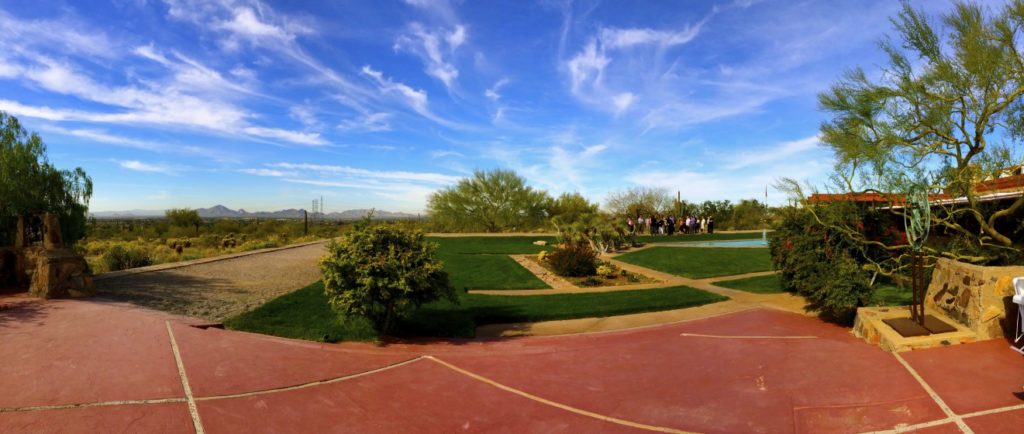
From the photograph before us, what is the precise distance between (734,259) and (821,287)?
1121cm

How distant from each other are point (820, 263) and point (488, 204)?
116 ft

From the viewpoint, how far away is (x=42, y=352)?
6430 mm

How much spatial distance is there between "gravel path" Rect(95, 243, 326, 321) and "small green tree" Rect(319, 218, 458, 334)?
111 inches

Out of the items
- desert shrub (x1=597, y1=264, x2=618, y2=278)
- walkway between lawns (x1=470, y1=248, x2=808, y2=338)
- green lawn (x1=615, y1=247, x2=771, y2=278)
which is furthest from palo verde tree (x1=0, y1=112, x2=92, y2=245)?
green lawn (x1=615, y1=247, x2=771, y2=278)

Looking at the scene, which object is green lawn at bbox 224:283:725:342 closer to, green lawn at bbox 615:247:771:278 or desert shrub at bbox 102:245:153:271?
green lawn at bbox 615:247:771:278

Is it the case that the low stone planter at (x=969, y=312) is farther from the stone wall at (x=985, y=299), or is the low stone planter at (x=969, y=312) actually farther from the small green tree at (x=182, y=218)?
the small green tree at (x=182, y=218)

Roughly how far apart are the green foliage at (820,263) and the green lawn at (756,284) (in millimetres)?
772

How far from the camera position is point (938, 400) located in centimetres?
513

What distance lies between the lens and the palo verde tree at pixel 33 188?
12234 mm

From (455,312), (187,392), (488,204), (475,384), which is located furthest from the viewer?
(488,204)

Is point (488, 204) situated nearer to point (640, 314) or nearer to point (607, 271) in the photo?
point (607, 271)

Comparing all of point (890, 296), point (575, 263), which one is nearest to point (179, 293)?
point (575, 263)

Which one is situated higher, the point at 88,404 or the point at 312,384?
the point at 88,404

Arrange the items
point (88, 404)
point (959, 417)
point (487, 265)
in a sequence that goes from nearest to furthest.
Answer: point (959, 417) < point (88, 404) < point (487, 265)
